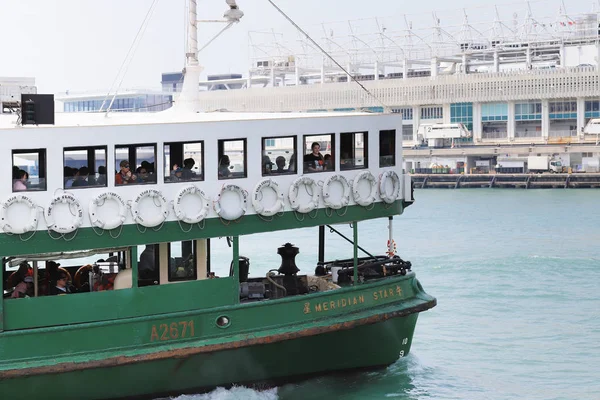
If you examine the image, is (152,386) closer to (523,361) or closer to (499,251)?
(523,361)

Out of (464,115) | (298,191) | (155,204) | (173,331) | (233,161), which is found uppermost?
(464,115)

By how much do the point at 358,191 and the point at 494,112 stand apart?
79248 mm

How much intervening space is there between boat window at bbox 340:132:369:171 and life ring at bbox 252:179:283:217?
1.14 metres

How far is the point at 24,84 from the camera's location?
1455 centimetres

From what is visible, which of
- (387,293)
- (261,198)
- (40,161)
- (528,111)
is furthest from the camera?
(528,111)

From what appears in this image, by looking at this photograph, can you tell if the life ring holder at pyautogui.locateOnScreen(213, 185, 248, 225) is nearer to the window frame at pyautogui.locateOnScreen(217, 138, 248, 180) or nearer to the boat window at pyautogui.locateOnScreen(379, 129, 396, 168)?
the window frame at pyautogui.locateOnScreen(217, 138, 248, 180)

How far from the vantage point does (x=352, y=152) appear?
48.2ft

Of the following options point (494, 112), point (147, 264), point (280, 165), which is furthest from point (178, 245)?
point (494, 112)

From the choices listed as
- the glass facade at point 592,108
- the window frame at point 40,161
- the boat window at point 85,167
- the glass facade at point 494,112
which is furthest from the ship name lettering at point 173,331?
the glass facade at point 494,112

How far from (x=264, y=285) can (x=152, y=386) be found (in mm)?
2345

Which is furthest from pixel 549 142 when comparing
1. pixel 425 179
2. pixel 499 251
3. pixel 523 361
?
pixel 523 361

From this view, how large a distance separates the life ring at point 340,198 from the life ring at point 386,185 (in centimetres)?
58

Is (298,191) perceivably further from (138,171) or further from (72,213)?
(72,213)

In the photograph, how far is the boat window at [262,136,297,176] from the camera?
1398cm
